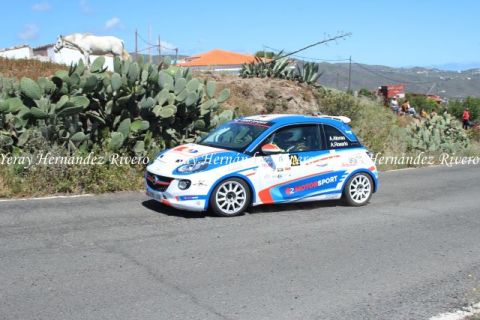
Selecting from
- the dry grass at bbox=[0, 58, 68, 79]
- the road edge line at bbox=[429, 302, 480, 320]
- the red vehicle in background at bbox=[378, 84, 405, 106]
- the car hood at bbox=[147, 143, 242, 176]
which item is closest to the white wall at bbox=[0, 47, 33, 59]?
the dry grass at bbox=[0, 58, 68, 79]

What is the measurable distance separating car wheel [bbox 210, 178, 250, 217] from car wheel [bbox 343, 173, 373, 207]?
2.16 metres

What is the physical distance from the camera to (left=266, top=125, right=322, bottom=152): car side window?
9516 millimetres

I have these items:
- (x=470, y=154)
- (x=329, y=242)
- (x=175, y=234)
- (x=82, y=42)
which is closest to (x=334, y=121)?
(x=329, y=242)

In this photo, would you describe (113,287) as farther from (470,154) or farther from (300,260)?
(470,154)

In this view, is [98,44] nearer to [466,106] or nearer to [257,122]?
[257,122]

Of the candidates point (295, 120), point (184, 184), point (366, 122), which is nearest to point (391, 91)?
point (366, 122)

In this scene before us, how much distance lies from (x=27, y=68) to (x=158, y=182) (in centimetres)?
1391

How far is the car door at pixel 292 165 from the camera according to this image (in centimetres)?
920

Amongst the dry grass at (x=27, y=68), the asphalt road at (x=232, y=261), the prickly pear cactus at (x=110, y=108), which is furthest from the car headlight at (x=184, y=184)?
the dry grass at (x=27, y=68)

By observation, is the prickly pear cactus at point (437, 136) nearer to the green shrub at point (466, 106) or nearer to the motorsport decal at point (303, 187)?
the motorsport decal at point (303, 187)

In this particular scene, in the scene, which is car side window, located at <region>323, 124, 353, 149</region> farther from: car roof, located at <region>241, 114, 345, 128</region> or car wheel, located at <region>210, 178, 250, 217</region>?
car wheel, located at <region>210, 178, 250, 217</region>

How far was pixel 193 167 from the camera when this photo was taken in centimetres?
872

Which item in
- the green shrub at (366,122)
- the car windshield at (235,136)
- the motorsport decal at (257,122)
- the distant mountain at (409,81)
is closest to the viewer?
the car windshield at (235,136)

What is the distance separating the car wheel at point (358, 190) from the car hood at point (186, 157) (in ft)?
7.72
